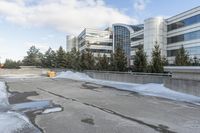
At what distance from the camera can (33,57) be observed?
86062mm

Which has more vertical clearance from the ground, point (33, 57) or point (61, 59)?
point (33, 57)

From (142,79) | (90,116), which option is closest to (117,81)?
(142,79)

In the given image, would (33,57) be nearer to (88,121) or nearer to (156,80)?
(156,80)

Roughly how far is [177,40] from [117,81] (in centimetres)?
3806

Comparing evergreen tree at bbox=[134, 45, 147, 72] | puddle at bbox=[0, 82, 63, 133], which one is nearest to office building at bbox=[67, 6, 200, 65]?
evergreen tree at bbox=[134, 45, 147, 72]

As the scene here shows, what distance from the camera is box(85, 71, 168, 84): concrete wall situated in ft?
59.8

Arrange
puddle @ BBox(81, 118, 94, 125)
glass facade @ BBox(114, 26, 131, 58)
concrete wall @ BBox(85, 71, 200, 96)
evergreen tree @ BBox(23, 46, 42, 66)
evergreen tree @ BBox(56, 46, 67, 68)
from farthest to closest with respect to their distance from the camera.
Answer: glass facade @ BBox(114, 26, 131, 58)
evergreen tree @ BBox(23, 46, 42, 66)
evergreen tree @ BBox(56, 46, 67, 68)
concrete wall @ BBox(85, 71, 200, 96)
puddle @ BBox(81, 118, 94, 125)

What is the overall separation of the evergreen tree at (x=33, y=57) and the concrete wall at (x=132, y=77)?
52922mm

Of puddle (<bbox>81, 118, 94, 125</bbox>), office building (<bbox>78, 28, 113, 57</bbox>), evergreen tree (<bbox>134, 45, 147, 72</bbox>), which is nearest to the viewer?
puddle (<bbox>81, 118, 94, 125</bbox>)

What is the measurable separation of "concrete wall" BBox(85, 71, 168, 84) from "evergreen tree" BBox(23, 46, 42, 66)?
52922 mm

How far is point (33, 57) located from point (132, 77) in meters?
70.8

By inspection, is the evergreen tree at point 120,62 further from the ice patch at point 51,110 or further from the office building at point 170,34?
the ice patch at point 51,110

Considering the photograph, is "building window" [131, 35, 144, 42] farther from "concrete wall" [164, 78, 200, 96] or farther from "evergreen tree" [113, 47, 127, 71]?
"concrete wall" [164, 78, 200, 96]

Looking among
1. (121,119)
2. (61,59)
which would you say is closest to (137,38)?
(61,59)
